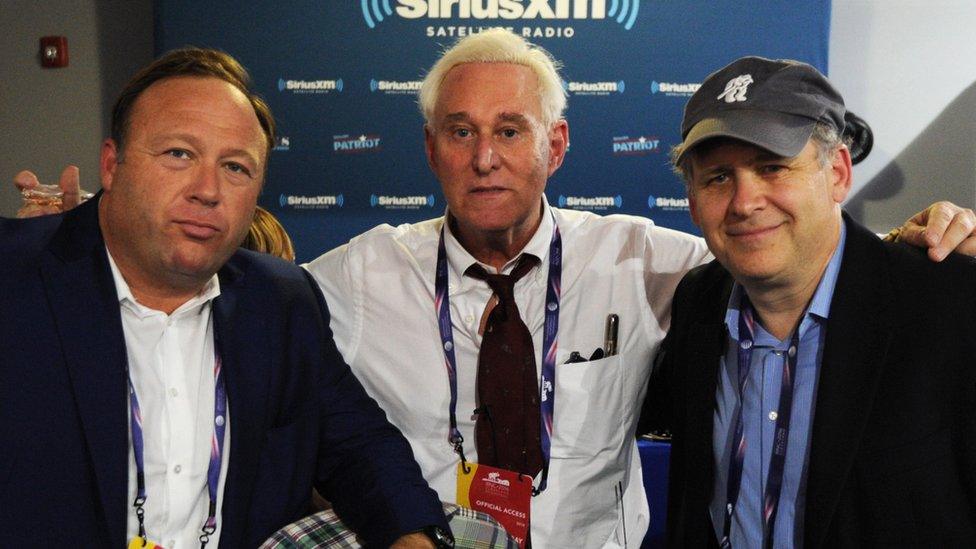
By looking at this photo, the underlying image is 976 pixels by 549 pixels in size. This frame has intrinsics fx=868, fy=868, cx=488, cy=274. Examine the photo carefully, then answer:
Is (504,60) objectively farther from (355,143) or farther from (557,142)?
(355,143)

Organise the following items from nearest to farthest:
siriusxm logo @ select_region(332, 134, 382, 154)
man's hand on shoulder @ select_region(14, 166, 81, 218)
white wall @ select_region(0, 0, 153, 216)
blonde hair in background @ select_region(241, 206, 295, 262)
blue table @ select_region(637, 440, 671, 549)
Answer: man's hand on shoulder @ select_region(14, 166, 81, 218) < blonde hair in background @ select_region(241, 206, 295, 262) < blue table @ select_region(637, 440, 671, 549) < siriusxm logo @ select_region(332, 134, 382, 154) < white wall @ select_region(0, 0, 153, 216)

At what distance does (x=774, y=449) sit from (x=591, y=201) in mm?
2988

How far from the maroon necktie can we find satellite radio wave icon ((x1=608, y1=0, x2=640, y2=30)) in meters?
2.77

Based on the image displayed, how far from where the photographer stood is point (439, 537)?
6.02 ft

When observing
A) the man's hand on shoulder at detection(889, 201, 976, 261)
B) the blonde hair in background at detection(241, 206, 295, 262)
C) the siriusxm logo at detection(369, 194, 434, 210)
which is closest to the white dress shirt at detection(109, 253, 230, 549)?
the blonde hair in background at detection(241, 206, 295, 262)

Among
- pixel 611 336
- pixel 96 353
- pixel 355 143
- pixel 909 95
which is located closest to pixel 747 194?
pixel 611 336

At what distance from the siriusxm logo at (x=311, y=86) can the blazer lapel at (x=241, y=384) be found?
2803 millimetres

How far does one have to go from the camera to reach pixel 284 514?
1900 mm

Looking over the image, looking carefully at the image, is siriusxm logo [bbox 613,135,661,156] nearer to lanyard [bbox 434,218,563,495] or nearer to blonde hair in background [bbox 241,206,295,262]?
blonde hair in background [bbox 241,206,295,262]

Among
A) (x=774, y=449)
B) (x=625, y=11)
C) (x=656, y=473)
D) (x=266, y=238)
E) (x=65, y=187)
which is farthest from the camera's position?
(x=625, y=11)

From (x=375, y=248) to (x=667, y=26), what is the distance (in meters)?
2.71

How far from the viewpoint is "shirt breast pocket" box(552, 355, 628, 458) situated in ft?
7.39

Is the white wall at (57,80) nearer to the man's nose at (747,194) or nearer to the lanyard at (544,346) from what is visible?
the lanyard at (544,346)

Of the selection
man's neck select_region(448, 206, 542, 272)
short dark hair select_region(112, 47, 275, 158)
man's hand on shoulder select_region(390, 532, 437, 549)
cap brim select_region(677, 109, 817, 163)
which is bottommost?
man's hand on shoulder select_region(390, 532, 437, 549)
